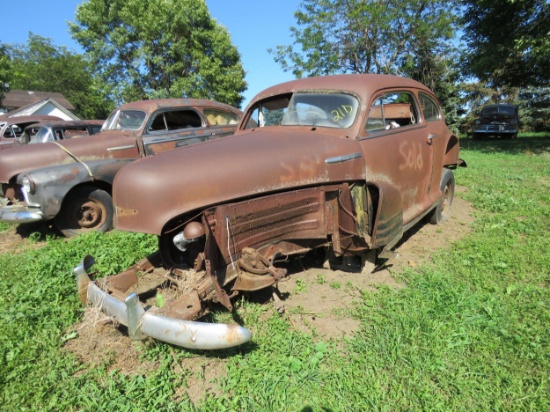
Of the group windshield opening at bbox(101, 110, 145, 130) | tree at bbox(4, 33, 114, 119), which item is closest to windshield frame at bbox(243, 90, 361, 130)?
windshield opening at bbox(101, 110, 145, 130)

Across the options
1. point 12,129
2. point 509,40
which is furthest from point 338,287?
point 509,40

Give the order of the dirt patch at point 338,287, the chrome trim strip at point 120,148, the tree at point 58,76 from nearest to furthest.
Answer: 1. the dirt patch at point 338,287
2. the chrome trim strip at point 120,148
3. the tree at point 58,76

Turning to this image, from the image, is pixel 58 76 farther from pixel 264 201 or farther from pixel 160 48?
pixel 264 201

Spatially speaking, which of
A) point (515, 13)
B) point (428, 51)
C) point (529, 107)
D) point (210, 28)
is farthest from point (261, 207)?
point (529, 107)

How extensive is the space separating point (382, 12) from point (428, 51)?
373 centimetres

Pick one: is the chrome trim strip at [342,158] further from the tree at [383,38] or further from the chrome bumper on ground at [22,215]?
the tree at [383,38]

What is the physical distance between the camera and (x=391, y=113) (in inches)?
191

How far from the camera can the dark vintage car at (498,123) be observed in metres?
16.8

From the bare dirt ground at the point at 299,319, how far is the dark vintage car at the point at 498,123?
1587 centimetres

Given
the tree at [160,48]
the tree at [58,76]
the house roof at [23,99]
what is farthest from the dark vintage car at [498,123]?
the tree at [58,76]

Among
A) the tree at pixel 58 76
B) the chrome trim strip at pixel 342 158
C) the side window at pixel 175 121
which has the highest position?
the tree at pixel 58 76

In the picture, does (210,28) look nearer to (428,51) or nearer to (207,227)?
(428,51)

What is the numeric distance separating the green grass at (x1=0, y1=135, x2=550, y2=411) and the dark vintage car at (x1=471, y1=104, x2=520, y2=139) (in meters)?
16.2

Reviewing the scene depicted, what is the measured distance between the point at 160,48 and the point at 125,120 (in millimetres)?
17035
